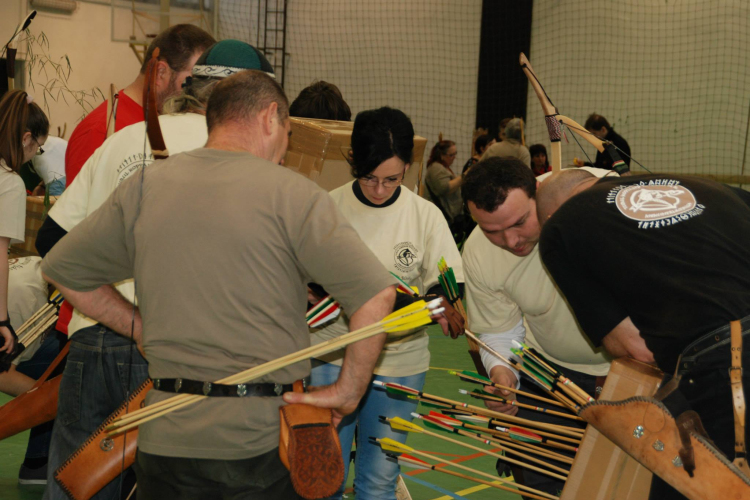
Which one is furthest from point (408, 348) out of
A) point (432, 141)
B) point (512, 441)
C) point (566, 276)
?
point (432, 141)

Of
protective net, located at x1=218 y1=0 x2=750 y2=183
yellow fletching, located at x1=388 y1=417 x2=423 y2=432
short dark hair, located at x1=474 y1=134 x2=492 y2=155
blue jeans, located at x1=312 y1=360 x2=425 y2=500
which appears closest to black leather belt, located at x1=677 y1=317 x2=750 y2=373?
yellow fletching, located at x1=388 y1=417 x2=423 y2=432

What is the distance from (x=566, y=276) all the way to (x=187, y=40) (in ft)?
3.74

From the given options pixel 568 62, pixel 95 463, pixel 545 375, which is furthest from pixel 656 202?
pixel 568 62

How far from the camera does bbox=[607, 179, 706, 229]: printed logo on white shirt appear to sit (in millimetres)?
1461

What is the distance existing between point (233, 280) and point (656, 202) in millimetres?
807

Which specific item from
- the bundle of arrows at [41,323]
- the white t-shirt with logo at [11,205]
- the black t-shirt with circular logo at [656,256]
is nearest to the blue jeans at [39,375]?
the bundle of arrows at [41,323]

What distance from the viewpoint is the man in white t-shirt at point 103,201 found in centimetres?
182

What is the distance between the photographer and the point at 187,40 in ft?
6.59

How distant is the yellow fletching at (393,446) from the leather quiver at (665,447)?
0.46 m

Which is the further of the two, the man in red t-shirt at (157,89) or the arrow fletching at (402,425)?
the man in red t-shirt at (157,89)

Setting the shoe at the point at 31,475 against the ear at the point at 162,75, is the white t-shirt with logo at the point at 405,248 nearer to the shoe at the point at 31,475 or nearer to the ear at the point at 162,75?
the ear at the point at 162,75

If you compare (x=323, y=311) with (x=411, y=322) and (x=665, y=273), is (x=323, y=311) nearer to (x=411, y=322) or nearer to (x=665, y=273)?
(x=411, y=322)

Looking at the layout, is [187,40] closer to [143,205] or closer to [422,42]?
[143,205]

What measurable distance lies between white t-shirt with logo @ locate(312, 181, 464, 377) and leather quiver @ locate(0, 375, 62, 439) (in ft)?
2.90
